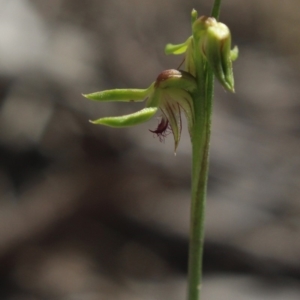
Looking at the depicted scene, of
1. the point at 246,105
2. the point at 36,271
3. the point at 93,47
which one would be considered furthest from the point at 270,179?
the point at 93,47

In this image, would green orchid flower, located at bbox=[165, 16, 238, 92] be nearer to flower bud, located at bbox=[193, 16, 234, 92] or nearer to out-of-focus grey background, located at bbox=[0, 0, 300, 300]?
flower bud, located at bbox=[193, 16, 234, 92]

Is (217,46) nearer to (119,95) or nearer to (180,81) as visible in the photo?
(180,81)

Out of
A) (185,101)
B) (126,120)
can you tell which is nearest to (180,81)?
(185,101)

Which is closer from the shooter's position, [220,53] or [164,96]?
[220,53]

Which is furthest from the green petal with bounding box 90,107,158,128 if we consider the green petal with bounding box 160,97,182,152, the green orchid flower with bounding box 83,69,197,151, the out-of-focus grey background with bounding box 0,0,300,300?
the out-of-focus grey background with bounding box 0,0,300,300

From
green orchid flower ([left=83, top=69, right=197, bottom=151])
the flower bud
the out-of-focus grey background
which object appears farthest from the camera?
the out-of-focus grey background

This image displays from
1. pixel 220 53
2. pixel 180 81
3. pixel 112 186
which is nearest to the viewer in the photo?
pixel 220 53
